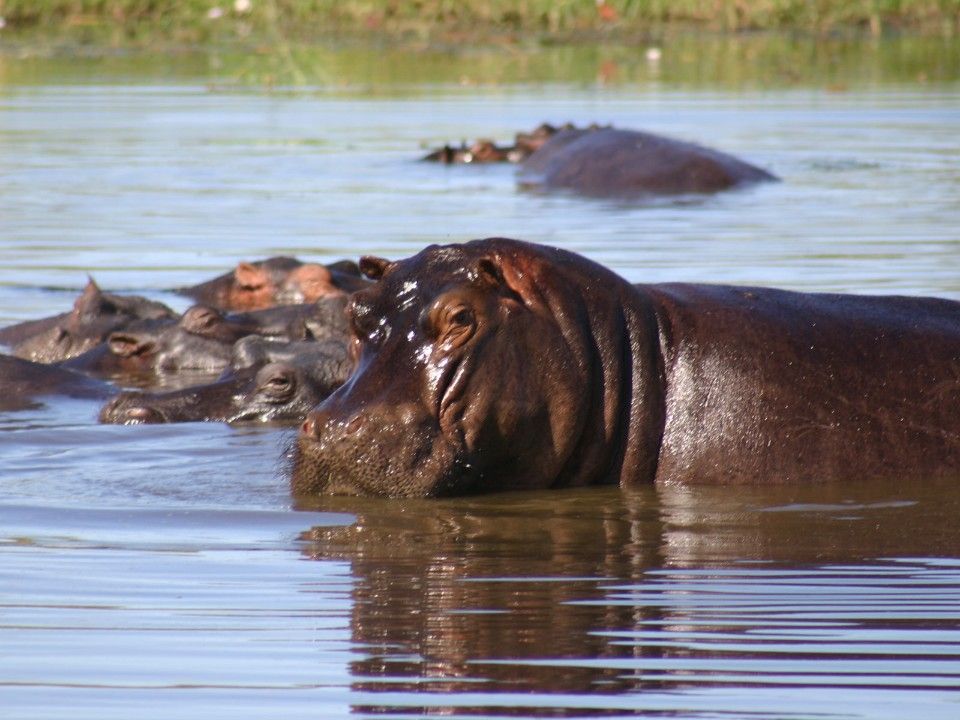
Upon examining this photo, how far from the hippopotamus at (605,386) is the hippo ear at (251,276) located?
13.7 feet

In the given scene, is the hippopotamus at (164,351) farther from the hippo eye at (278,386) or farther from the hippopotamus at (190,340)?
the hippo eye at (278,386)

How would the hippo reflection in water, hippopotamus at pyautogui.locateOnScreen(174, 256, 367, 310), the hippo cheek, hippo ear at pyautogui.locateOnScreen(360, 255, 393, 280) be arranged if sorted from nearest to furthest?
the hippo cheek < hippo ear at pyautogui.locateOnScreen(360, 255, 393, 280) < hippopotamus at pyautogui.locateOnScreen(174, 256, 367, 310) < the hippo reflection in water

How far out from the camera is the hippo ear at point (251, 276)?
379 inches

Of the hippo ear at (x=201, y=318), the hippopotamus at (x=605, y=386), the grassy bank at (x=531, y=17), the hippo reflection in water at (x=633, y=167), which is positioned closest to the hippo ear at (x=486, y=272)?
the hippopotamus at (x=605, y=386)

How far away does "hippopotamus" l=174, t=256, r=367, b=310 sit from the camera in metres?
9.36

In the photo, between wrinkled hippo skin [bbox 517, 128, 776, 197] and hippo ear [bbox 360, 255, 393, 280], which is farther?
wrinkled hippo skin [bbox 517, 128, 776, 197]

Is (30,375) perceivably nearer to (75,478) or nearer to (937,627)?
(75,478)

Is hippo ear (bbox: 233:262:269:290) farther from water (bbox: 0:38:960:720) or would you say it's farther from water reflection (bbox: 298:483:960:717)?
→ water reflection (bbox: 298:483:960:717)

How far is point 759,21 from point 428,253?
80.2ft

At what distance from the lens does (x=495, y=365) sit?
5.17 m

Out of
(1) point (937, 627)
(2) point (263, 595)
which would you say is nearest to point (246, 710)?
(2) point (263, 595)

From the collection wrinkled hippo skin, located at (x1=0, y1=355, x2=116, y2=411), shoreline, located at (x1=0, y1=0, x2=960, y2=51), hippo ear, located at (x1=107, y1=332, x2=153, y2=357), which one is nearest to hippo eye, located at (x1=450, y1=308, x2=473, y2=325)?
wrinkled hippo skin, located at (x1=0, y1=355, x2=116, y2=411)

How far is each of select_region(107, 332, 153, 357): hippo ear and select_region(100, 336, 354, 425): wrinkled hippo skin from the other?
138 cm

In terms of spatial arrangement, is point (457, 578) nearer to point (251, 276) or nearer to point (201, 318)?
point (201, 318)
